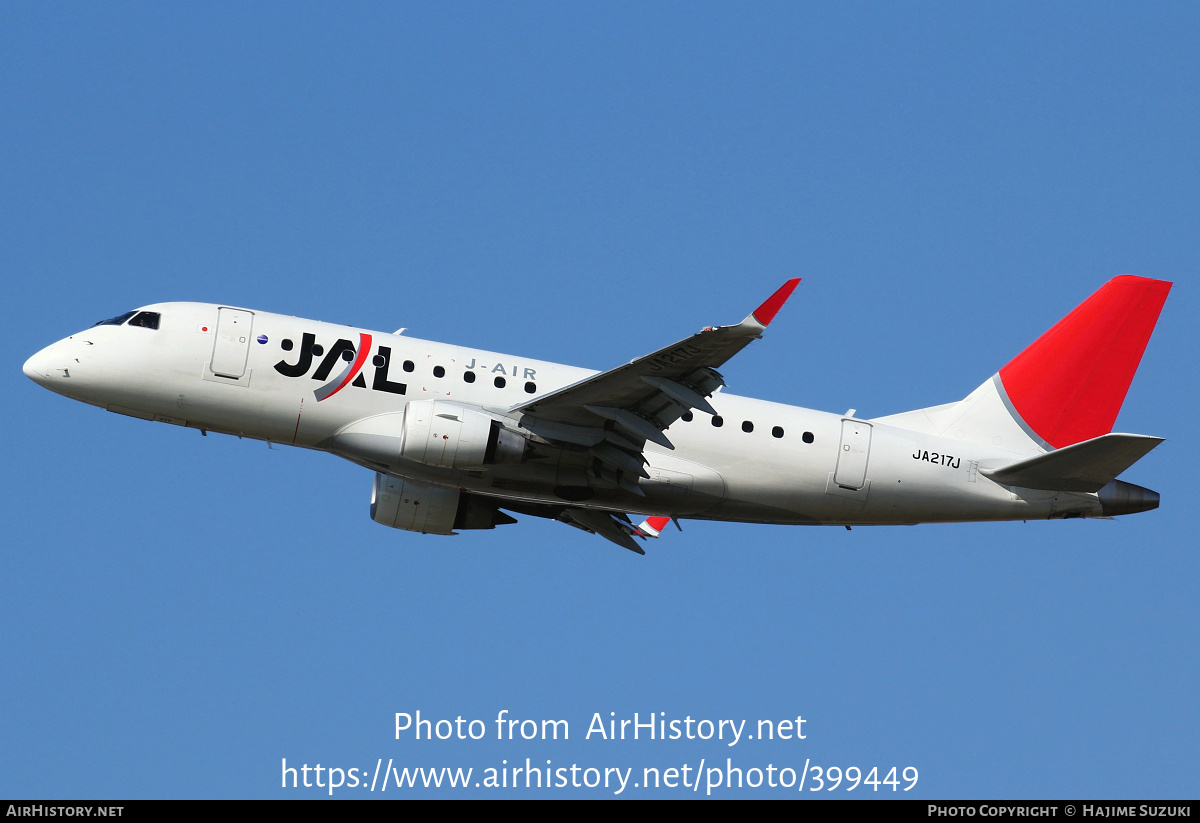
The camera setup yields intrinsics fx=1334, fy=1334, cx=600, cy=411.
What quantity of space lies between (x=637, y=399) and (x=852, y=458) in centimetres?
606

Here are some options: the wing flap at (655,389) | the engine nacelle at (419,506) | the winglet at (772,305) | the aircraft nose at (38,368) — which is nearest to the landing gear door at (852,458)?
the wing flap at (655,389)

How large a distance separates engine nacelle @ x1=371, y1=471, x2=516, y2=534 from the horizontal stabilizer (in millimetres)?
13125

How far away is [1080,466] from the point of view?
1250 inches

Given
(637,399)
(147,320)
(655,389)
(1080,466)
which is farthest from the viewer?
(1080,466)

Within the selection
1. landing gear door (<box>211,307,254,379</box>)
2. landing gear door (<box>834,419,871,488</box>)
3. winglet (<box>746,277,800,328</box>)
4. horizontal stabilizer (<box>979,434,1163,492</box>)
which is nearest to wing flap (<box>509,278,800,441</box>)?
winglet (<box>746,277,800,328</box>)

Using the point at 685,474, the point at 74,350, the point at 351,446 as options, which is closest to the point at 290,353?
the point at 351,446

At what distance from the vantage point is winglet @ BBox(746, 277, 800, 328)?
26031 millimetres

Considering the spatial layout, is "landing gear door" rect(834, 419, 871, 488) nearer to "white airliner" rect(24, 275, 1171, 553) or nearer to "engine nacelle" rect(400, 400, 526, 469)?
"white airliner" rect(24, 275, 1171, 553)

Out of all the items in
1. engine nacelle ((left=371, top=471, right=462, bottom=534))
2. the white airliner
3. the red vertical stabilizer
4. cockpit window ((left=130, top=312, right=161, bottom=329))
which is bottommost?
engine nacelle ((left=371, top=471, right=462, bottom=534))

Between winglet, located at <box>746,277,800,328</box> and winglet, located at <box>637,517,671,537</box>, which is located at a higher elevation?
winglet, located at <box>746,277,800,328</box>

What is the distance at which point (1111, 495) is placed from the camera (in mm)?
32625

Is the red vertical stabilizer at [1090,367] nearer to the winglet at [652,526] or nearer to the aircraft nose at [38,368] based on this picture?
the winglet at [652,526]

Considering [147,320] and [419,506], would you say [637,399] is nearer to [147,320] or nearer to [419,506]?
[419,506]

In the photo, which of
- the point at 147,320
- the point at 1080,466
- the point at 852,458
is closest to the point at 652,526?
the point at 852,458
